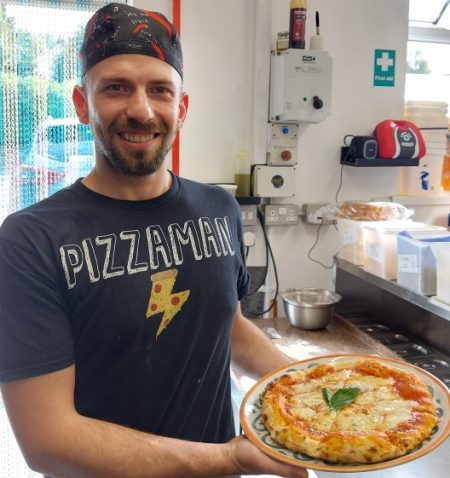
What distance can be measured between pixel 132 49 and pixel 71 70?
53.7 inches

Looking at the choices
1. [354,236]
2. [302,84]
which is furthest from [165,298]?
[302,84]

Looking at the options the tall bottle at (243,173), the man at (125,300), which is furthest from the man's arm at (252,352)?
the tall bottle at (243,173)

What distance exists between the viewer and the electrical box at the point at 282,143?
102 inches

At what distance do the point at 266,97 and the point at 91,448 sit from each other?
1.90 meters

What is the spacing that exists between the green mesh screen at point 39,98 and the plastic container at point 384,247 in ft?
4.20

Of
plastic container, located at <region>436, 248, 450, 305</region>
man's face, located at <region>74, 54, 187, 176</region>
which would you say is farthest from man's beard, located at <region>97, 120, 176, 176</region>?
plastic container, located at <region>436, 248, 450, 305</region>

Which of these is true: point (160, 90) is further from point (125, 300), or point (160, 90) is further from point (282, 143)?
point (282, 143)

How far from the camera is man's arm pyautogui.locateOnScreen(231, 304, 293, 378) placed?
1.40m

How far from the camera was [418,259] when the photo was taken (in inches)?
77.5

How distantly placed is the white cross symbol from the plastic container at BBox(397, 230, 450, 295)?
1029mm

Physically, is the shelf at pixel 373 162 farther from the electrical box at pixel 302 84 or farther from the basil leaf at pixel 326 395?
the basil leaf at pixel 326 395

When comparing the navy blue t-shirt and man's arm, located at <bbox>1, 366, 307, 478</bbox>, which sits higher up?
the navy blue t-shirt

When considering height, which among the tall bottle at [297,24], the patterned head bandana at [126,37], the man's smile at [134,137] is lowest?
the man's smile at [134,137]

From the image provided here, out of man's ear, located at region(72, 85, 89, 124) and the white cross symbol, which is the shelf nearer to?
the white cross symbol
